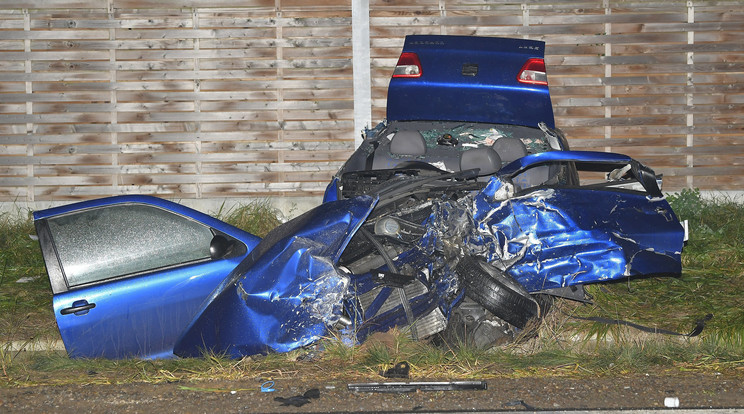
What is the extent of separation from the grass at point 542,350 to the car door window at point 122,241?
2.07 ft

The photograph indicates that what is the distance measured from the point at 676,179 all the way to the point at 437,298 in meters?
5.51

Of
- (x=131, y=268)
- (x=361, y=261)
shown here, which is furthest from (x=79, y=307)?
(x=361, y=261)

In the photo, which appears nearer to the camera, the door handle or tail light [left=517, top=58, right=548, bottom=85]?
the door handle

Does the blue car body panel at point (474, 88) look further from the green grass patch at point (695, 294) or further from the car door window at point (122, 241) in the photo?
the car door window at point (122, 241)

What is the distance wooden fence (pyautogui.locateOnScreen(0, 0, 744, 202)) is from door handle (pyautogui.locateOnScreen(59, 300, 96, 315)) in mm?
4291

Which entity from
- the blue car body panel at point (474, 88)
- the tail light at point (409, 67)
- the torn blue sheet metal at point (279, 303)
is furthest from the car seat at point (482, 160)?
the torn blue sheet metal at point (279, 303)

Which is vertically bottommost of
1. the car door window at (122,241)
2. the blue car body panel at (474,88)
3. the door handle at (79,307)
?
the door handle at (79,307)

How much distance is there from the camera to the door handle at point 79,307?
15.8 feet

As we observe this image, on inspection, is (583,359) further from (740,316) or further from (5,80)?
(5,80)

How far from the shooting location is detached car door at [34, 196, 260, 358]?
16.0 ft

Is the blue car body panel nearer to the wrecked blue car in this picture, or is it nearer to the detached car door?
the wrecked blue car

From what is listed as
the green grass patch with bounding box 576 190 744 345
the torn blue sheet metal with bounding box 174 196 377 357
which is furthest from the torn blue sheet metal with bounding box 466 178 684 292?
the torn blue sheet metal with bounding box 174 196 377 357

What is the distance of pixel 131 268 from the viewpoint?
508cm

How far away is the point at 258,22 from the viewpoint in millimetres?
8906
